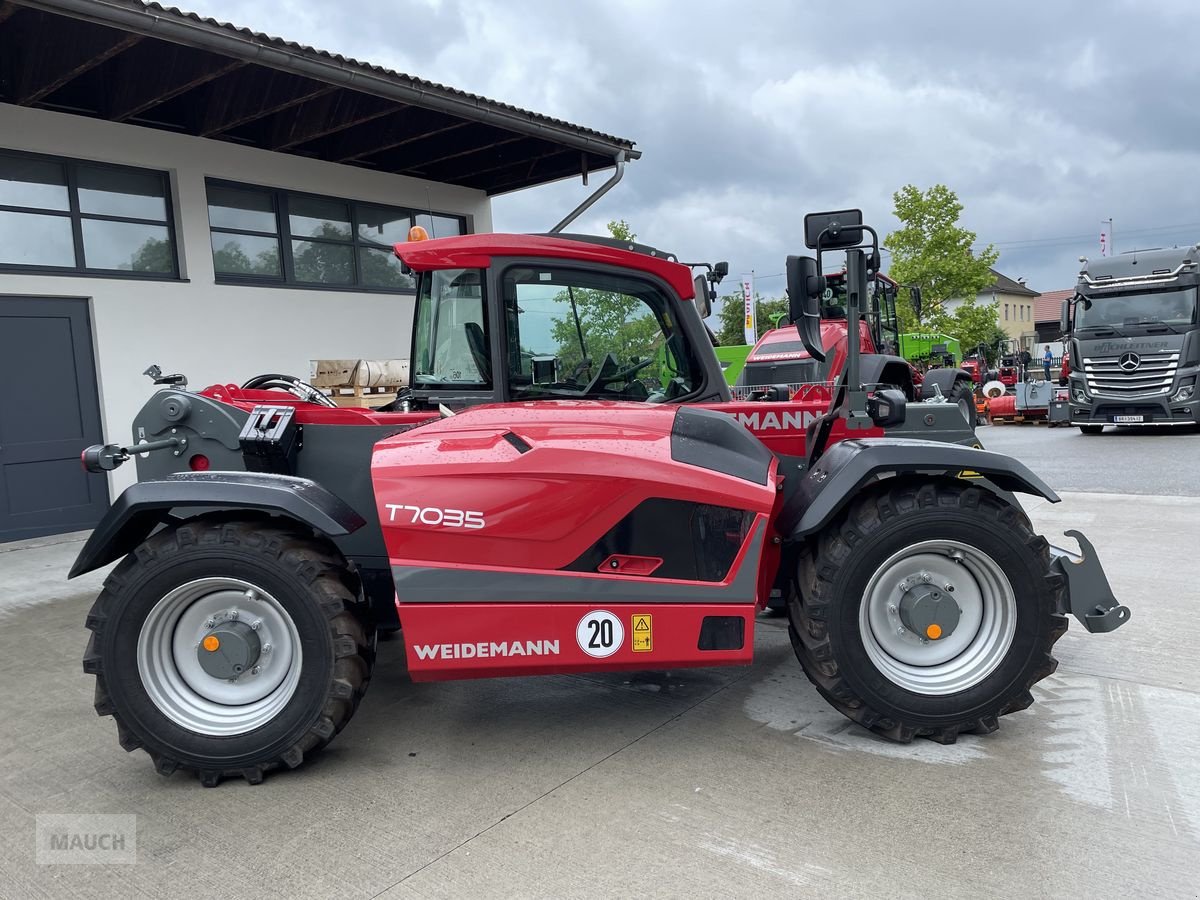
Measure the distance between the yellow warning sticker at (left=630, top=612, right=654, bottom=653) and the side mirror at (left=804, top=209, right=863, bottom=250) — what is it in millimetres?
1631

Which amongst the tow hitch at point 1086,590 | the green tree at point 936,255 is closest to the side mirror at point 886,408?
the tow hitch at point 1086,590

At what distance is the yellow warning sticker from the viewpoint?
3.10 m

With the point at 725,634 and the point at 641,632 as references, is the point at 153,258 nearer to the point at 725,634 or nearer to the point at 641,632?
the point at 641,632

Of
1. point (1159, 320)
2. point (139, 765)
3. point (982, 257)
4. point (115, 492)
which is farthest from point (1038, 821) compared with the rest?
point (982, 257)

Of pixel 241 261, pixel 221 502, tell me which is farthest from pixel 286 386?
pixel 241 261

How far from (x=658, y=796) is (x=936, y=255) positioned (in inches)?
1121

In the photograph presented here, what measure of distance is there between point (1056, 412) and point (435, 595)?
57.7 ft

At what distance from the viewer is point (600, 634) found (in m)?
3.09

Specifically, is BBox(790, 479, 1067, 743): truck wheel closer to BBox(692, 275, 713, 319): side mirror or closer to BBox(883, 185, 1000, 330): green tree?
BBox(692, 275, 713, 319): side mirror

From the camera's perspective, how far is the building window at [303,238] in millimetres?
9875

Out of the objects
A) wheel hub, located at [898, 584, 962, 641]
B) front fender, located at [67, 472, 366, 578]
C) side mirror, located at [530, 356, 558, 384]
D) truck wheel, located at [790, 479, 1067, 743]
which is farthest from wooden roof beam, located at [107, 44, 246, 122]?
wheel hub, located at [898, 584, 962, 641]

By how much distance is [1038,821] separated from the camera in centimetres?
266

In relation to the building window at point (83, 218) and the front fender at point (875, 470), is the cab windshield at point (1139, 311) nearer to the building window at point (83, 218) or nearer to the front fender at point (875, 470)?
the front fender at point (875, 470)

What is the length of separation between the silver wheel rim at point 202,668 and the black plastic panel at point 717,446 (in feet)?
5.41
